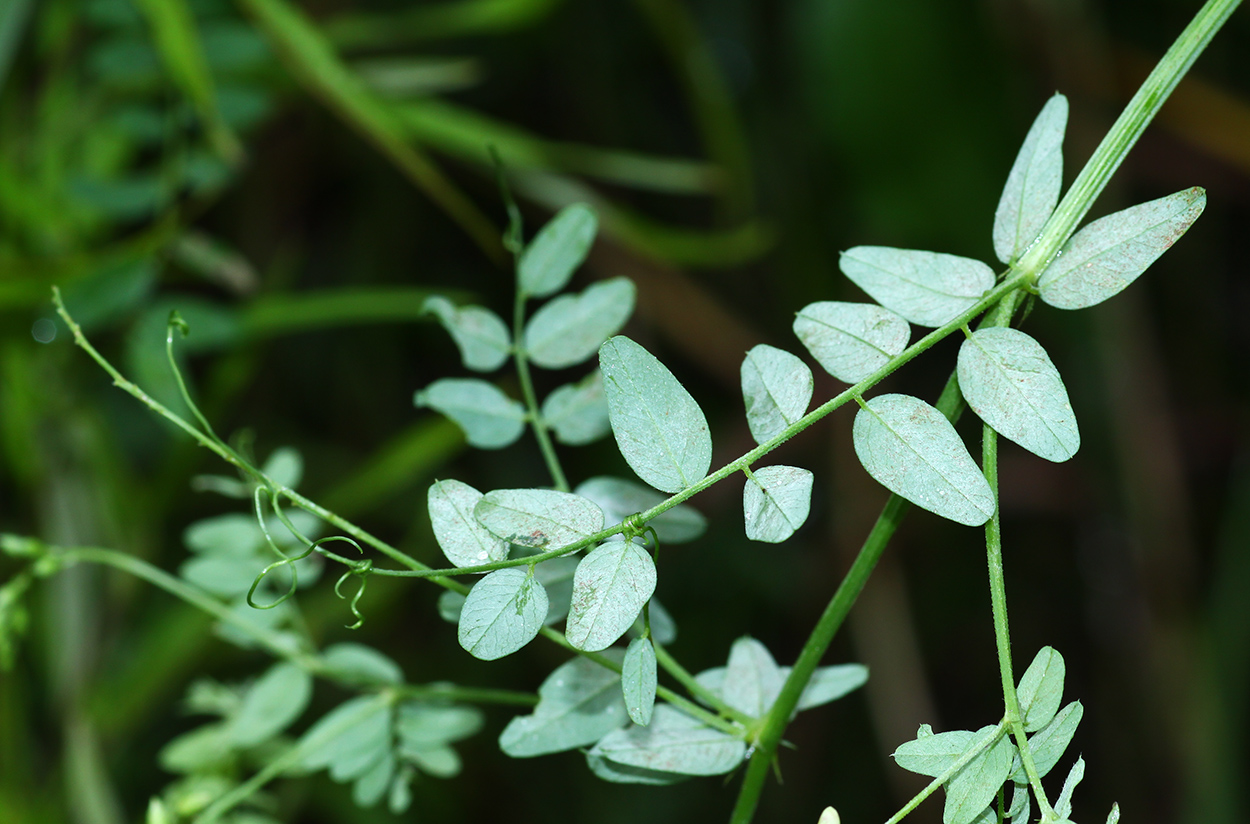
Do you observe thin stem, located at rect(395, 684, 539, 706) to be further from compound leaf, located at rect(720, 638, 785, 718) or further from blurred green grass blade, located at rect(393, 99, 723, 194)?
blurred green grass blade, located at rect(393, 99, 723, 194)

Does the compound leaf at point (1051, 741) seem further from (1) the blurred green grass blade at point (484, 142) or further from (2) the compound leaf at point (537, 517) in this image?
(1) the blurred green grass blade at point (484, 142)

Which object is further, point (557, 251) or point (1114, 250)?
point (557, 251)

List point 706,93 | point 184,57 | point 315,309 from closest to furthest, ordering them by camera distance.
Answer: point 184,57, point 315,309, point 706,93

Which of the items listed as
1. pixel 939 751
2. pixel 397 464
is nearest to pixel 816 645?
pixel 939 751

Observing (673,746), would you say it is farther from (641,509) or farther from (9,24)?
(9,24)

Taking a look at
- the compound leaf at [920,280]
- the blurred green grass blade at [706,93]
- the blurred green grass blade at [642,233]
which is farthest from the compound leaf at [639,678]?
the blurred green grass blade at [706,93]

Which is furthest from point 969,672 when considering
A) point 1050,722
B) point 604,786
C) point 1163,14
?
point 1050,722
